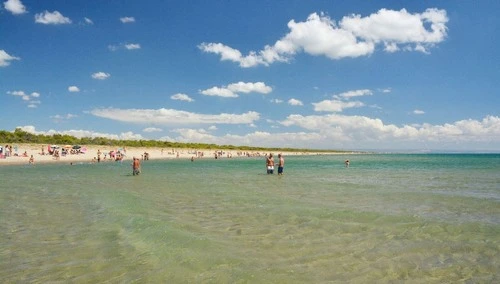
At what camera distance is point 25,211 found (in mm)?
13727

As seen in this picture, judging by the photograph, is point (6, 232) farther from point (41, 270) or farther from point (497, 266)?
point (497, 266)

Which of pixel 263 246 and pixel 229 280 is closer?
pixel 229 280

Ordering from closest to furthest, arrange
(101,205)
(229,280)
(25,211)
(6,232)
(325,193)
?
(229,280) → (6,232) → (25,211) → (101,205) → (325,193)

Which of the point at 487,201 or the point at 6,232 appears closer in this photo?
the point at 6,232

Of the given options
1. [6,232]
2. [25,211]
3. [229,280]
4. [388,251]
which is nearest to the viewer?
[229,280]

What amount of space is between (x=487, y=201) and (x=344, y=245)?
11.9 meters

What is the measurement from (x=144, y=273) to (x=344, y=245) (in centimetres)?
488

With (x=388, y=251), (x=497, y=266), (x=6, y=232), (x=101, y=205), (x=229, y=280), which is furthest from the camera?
(x=101, y=205)

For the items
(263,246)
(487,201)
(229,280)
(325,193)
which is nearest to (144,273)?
(229,280)

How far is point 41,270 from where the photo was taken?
23.3 ft

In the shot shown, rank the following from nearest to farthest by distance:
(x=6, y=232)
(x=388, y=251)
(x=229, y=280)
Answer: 1. (x=229, y=280)
2. (x=388, y=251)
3. (x=6, y=232)

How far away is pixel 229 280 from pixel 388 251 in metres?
4.08

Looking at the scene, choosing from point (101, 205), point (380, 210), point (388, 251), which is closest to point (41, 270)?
point (388, 251)

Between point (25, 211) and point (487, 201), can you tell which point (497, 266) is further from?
point (25, 211)
